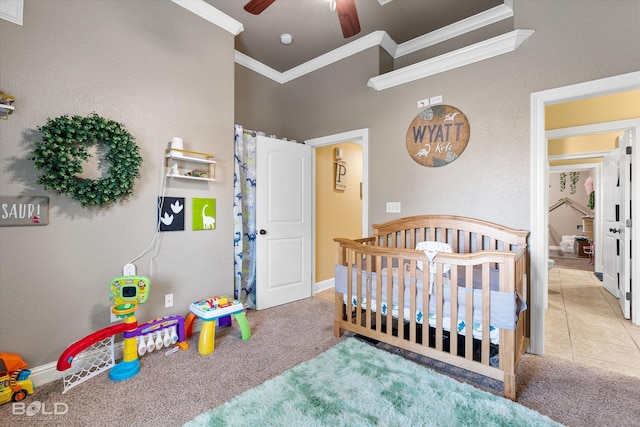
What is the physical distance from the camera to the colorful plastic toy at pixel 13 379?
59.2 inches

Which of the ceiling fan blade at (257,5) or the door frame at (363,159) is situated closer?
the ceiling fan blade at (257,5)

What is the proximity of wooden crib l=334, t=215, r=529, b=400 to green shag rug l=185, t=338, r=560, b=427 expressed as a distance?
0.19 meters

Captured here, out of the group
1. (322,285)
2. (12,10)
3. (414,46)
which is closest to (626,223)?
(414,46)

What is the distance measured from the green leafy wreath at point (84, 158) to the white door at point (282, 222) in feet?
4.16

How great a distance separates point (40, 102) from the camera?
5.58 ft

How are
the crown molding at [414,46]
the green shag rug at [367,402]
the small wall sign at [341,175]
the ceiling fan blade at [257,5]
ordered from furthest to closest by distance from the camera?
the small wall sign at [341,175] < the crown molding at [414,46] < the ceiling fan blade at [257,5] < the green shag rug at [367,402]

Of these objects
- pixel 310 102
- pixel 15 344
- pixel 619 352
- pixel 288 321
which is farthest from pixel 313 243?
pixel 619 352

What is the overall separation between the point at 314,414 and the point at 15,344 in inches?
71.1

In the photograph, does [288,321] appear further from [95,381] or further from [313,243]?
[95,381]

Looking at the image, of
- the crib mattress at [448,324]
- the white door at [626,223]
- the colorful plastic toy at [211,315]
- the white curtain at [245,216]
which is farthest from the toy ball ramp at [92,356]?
the white door at [626,223]

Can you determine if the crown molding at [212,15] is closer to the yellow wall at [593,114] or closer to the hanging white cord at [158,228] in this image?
the hanging white cord at [158,228]

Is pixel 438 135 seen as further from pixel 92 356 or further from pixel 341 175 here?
pixel 92 356

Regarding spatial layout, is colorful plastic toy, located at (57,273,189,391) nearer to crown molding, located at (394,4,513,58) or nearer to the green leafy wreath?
the green leafy wreath

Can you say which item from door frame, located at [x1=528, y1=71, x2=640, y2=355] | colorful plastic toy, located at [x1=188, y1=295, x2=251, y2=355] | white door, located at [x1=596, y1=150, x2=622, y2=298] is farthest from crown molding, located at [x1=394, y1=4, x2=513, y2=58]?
colorful plastic toy, located at [x1=188, y1=295, x2=251, y2=355]
